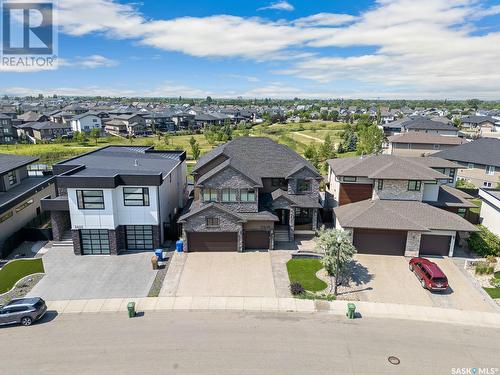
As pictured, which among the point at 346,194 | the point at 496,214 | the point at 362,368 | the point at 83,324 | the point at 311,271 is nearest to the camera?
the point at 362,368

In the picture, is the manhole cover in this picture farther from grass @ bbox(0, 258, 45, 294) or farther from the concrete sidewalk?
grass @ bbox(0, 258, 45, 294)

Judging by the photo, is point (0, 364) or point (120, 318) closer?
point (0, 364)

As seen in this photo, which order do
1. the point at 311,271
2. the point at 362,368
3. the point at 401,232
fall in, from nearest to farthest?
the point at 362,368 < the point at 311,271 < the point at 401,232

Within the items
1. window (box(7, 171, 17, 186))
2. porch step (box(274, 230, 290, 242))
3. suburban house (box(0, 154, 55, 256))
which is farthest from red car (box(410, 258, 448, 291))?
window (box(7, 171, 17, 186))

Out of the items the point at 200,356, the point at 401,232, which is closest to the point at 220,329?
the point at 200,356

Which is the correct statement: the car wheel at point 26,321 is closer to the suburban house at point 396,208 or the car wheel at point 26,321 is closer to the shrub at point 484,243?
the suburban house at point 396,208

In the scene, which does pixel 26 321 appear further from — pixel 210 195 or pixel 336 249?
pixel 336 249

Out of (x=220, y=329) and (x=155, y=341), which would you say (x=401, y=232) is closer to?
(x=220, y=329)
